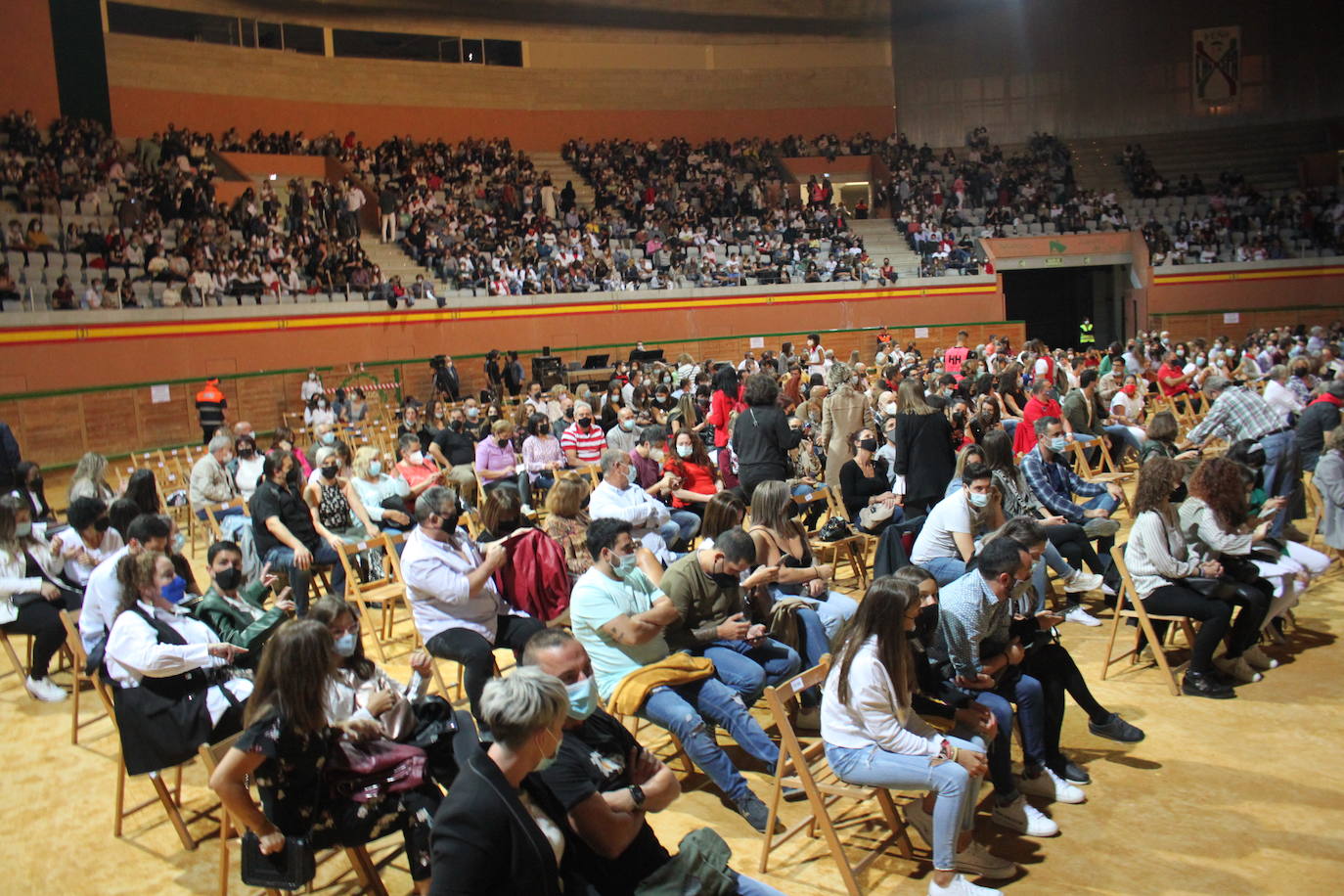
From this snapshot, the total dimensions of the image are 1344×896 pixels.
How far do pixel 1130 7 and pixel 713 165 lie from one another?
604 inches

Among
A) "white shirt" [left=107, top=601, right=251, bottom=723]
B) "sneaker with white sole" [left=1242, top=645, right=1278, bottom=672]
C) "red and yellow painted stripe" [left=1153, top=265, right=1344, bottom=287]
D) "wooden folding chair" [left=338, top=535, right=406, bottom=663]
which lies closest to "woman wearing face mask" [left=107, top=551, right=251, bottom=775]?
"white shirt" [left=107, top=601, right=251, bottom=723]

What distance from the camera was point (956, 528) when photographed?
609cm

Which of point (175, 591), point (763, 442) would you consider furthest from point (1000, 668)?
point (175, 591)

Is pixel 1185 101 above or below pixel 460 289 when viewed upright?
above

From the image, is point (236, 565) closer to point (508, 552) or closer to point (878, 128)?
point (508, 552)

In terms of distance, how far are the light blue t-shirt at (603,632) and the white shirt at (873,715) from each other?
106 centimetres

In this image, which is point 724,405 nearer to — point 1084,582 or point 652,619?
point 1084,582

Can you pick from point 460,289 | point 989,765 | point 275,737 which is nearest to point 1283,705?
point 989,765

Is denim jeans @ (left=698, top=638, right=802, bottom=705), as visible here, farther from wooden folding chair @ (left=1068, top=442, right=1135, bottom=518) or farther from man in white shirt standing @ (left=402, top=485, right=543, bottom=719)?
wooden folding chair @ (left=1068, top=442, right=1135, bottom=518)

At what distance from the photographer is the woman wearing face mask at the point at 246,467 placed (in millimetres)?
9531

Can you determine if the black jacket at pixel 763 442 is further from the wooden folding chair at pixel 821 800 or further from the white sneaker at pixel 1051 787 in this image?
the white sneaker at pixel 1051 787

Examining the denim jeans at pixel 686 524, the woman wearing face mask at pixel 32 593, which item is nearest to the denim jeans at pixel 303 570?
the woman wearing face mask at pixel 32 593

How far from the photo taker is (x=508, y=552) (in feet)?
18.3

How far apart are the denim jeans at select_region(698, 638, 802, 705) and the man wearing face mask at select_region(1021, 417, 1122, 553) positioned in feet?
9.48
